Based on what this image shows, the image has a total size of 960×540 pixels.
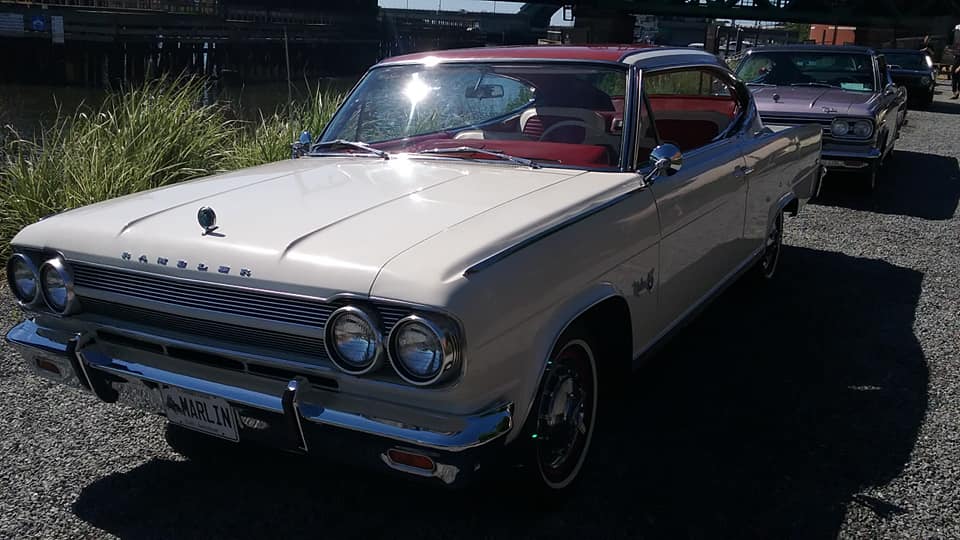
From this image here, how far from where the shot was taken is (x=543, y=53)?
418cm

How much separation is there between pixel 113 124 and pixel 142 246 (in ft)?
17.2

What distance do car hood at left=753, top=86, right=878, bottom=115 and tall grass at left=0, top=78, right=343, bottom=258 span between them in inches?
191

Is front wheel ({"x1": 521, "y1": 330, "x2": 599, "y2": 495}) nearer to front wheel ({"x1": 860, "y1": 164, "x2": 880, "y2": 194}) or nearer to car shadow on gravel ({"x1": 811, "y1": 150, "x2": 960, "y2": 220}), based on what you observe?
car shadow on gravel ({"x1": 811, "y1": 150, "x2": 960, "y2": 220})

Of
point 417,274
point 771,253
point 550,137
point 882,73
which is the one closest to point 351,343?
point 417,274

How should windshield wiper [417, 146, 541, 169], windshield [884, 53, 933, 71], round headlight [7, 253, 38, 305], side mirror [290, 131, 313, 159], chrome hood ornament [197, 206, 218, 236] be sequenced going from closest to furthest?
chrome hood ornament [197, 206, 218, 236] → round headlight [7, 253, 38, 305] → windshield wiper [417, 146, 541, 169] → side mirror [290, 131, 313, 159] → windshield [884, 53, 933, 71]

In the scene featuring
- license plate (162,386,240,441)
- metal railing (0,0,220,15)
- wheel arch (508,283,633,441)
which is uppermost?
metal railing (0,0,220,15)

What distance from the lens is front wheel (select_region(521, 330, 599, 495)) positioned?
2914mm

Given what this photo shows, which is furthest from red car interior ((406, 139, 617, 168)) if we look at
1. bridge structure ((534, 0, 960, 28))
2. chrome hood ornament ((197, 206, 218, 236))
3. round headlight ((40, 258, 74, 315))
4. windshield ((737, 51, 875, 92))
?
bridge structure ((534, 0, 960, 28))

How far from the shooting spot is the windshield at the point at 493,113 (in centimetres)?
388

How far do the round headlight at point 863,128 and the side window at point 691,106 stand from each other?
12.7ft

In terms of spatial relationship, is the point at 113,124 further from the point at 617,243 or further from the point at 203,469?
the point at 617,243

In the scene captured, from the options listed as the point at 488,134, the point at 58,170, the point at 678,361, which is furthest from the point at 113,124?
the point at 678,361

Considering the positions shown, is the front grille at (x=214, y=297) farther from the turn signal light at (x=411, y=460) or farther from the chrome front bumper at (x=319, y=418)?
the turn signal light at (x=411, y=460)

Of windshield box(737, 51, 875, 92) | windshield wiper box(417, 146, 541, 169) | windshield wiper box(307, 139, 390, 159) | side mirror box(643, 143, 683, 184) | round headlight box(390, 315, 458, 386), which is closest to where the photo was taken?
round headlight box(390, 315, 458, 386)
